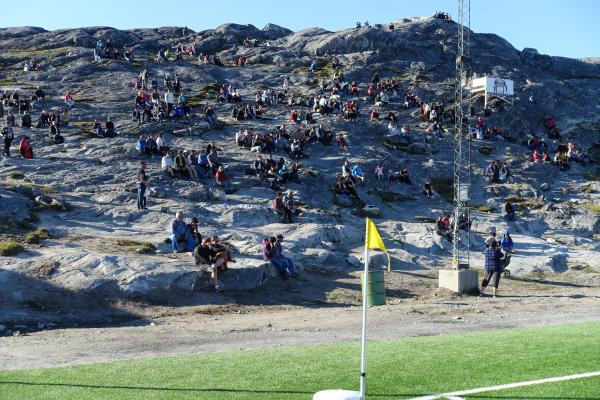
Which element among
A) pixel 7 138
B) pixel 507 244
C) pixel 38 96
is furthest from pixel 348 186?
pixel 38 96

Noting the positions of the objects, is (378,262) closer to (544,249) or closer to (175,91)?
(544,249)

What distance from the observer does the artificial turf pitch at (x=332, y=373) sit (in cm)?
966

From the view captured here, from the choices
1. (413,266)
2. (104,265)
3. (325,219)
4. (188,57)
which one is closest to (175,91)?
(188,57)

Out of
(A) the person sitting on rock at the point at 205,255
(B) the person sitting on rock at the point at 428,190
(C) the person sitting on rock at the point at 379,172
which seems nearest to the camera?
(A) the person sitting on rock at the point at 205,255

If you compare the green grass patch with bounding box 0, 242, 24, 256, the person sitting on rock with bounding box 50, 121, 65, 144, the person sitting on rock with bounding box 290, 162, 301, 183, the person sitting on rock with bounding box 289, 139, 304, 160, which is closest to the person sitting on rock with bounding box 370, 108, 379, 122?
the person sitting on rock with bounding box 289, 139, 304, 160

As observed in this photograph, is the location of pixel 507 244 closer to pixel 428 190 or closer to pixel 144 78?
pixel 428 190

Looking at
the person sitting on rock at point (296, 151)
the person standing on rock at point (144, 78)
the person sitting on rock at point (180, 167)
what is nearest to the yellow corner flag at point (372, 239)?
the person sitting on rock at point (180, 167)

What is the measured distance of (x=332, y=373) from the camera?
11.0 meters

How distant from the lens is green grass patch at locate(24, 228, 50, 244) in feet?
83.0

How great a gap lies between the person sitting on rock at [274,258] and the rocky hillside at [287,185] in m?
0.55

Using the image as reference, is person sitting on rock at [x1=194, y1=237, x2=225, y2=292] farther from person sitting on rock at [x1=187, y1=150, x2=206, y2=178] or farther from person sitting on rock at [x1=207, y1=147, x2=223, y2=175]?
person sitting on rock at [x1=207, y1=147, x2=223, y2=175]

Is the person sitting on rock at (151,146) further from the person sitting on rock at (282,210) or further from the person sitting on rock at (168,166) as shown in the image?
the person sitting on rock at (282,210)

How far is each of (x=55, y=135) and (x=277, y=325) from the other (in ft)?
99.6

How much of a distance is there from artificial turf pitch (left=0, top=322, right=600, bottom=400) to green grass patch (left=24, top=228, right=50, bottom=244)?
1453cm
